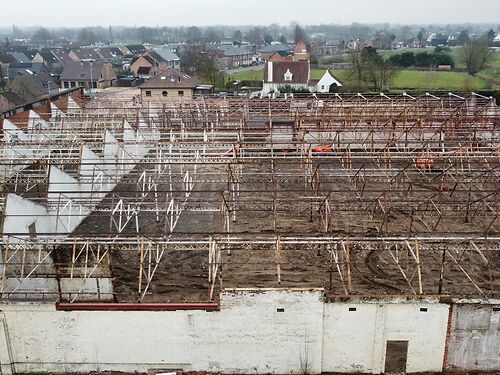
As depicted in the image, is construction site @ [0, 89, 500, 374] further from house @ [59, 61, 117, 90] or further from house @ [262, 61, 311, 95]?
house @ [59, 61, 117, 90]

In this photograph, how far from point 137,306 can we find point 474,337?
8.45 meters

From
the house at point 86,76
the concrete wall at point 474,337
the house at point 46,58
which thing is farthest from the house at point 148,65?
the concrete wall at point 474,337

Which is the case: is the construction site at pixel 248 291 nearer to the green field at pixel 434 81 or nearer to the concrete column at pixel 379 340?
the concrete column at pixel 379 340

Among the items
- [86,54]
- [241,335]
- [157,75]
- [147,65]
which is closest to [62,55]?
[86,54]

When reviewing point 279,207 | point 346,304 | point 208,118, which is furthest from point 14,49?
point 346,304

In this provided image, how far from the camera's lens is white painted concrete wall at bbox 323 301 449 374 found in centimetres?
1244

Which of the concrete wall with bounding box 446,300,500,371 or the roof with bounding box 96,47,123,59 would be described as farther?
the roof with bounding box 96,47,123,59

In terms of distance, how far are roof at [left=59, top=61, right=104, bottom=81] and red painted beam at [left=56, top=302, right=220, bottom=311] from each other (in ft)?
181

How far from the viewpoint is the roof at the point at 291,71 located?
55.9m

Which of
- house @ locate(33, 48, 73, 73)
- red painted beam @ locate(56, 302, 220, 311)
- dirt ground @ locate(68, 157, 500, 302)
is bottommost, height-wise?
dirt ground @ locate(68, 157, 500, 302)

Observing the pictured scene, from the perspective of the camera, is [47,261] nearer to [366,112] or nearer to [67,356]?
[67,356]

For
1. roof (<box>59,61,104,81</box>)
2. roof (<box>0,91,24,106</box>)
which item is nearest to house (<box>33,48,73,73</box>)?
roof (<box>59,61,104,81</box>)

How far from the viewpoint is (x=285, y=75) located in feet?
183

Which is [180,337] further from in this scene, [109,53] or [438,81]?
[109,53]
